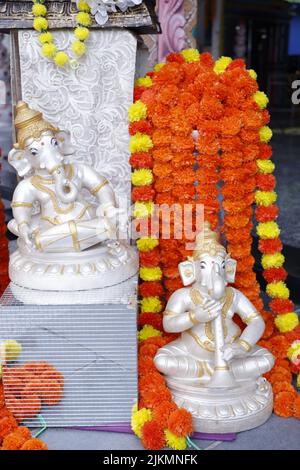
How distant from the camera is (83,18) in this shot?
2637 mm

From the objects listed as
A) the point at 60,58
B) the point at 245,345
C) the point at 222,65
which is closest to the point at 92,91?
the point at 60,58

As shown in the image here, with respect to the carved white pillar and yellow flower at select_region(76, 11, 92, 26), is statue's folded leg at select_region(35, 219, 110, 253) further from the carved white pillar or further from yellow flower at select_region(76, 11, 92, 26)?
yellow flower at select_region(76, 11, 92, 26)

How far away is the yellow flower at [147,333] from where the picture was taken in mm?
2676

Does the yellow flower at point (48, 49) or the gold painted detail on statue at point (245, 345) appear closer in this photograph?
the gold painted detail on statue at point (245, 345)

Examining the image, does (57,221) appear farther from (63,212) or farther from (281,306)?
(281,306)

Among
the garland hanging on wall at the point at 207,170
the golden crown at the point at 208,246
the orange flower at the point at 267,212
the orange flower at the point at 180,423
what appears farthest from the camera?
the orange flower at the point at 267,212

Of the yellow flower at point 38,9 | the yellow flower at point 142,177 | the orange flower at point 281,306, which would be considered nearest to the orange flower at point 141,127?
the yellow flower at point 142,177

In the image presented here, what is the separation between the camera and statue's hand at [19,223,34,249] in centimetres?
228

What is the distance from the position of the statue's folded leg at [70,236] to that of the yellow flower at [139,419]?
2.22 ft

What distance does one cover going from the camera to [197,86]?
8.46 ft

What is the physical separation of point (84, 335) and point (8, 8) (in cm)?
159

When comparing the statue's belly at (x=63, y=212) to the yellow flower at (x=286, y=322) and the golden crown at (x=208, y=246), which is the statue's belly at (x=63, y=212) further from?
the yellow flower at (x=286, y=322)

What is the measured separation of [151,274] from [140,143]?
617 mm
